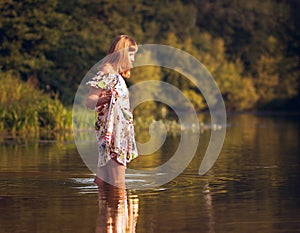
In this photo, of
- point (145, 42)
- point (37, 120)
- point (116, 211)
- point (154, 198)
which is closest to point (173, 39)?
point (145, 42)

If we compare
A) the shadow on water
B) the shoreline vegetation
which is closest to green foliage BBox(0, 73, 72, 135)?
the shoreline vegetation

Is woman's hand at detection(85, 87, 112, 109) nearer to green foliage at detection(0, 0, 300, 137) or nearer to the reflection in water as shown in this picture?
the reflection in water

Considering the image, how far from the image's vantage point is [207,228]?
31.8 ft

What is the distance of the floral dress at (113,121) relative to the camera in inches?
516

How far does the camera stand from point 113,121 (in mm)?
13195

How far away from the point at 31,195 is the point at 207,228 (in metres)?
3.61

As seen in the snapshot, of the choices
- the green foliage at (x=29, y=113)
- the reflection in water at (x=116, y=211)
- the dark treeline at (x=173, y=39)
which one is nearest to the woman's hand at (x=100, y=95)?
the reflection in water at (x=116, y=211)

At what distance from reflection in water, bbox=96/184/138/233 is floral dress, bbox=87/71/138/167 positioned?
48cm

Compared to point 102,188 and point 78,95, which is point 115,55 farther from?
point 78,95

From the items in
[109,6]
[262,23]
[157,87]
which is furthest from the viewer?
[262,23]

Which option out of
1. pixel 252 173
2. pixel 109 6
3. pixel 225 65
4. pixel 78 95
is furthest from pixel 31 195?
pixel 225 65

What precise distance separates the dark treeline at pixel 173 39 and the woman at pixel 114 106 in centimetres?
1982

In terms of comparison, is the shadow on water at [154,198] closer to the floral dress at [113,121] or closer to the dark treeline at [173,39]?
the floral dress at [113,121]

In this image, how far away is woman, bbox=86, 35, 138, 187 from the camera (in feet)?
43.0
